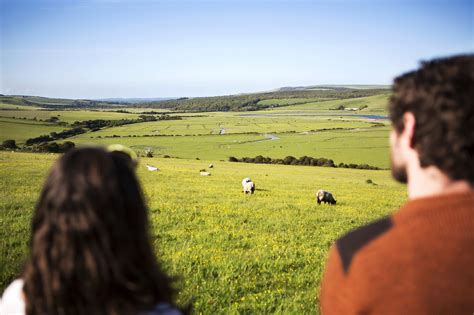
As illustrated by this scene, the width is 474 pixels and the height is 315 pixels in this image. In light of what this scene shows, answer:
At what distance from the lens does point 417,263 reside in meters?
2.08

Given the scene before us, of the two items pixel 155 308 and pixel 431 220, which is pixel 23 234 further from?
pixel 431 220

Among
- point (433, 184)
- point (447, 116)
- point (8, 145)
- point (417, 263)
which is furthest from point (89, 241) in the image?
point (8, 145)

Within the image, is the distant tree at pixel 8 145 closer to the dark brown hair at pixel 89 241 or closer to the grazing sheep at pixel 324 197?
the grazing sheep at pixel 324 197

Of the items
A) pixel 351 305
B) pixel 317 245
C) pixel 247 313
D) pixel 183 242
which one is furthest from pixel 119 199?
pixel 317 245

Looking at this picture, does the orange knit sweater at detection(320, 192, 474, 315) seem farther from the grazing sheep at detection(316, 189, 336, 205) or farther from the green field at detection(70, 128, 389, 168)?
the green field at detection(70, 128, 389, 168)

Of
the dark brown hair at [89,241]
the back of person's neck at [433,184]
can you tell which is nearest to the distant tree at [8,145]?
the dark brown hair at [89,241]

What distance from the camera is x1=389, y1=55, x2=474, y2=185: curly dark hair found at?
2.26 meters

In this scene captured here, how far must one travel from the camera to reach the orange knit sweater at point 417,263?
2049mm

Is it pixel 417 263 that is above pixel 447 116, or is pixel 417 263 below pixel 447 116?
below

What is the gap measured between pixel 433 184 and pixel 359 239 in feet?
2.07

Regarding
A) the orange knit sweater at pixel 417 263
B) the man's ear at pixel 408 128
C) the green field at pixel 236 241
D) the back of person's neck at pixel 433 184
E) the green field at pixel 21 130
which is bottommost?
the green field at pixel 236 241

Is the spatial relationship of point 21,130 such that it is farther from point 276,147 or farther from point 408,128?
point 408,128

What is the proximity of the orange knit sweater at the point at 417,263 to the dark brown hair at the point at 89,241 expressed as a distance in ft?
4.37

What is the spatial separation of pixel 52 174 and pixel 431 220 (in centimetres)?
227
